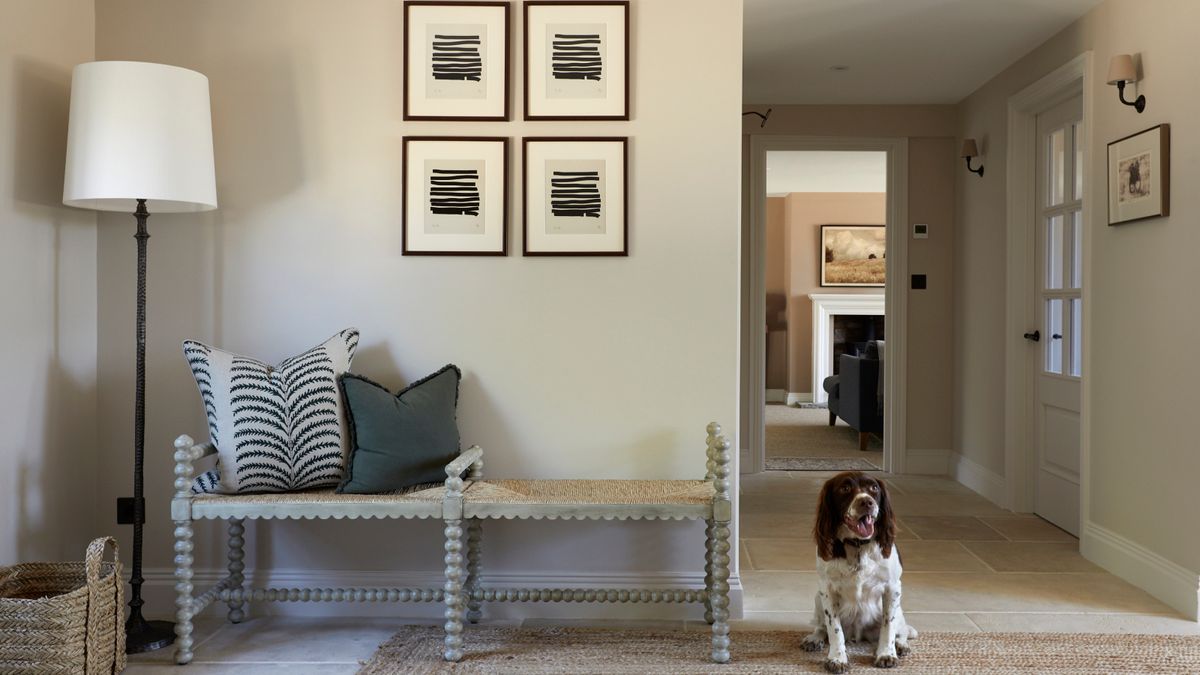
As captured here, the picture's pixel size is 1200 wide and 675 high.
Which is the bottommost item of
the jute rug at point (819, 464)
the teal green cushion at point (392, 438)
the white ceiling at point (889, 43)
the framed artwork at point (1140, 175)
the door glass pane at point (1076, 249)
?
the jute rug at point (819, 464)

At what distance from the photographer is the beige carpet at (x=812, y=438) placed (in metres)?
6.86

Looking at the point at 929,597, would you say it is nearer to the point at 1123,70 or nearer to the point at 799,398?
the point at 1123,70

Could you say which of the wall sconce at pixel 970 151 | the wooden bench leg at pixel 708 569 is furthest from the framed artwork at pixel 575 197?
the wall sconce at pixel 970 151

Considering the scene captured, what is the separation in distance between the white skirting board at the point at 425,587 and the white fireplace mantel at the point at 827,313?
7648mm

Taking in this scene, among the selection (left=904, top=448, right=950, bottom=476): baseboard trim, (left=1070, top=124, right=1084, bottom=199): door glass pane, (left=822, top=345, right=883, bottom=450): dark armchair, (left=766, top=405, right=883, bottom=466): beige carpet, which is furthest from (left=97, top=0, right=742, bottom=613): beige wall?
→ (left=822, top=345, right=883, bottom=450): dark armchair

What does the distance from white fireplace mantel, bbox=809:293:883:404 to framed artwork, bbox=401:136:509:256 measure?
7878mm

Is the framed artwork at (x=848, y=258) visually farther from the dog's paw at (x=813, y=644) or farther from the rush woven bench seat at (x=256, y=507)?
the rush woven bench seat at (x=256, y=507)

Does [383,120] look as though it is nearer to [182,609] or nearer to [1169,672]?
[182,609]

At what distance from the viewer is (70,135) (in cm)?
264

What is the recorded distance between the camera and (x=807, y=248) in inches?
418

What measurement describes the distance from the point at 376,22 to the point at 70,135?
38.0 inches

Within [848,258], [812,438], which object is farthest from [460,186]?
[848,258]

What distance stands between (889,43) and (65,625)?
13.1 feet

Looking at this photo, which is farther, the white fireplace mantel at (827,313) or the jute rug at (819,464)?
the white fireplace mantel at (827,313)
